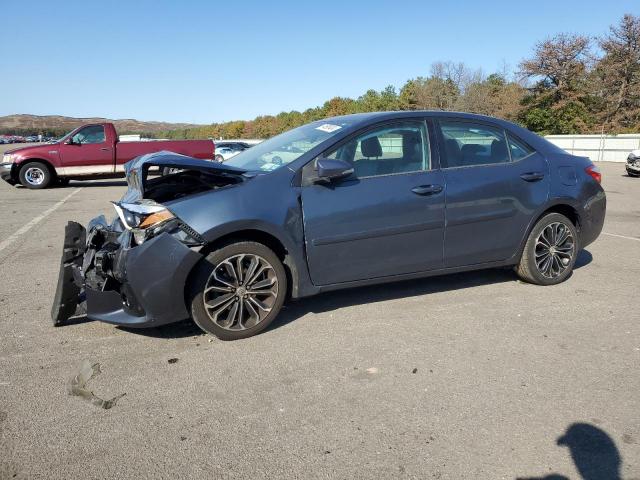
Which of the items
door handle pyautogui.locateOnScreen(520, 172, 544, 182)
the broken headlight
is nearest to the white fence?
Result: door handle pyautogui.locateOnScreen(520, 172, 544, 182)

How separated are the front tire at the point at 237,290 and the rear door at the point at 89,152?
1364cm

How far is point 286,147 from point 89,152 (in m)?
13.2

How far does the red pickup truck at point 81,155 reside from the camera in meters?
16.0

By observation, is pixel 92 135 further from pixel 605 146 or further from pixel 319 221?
pixel 605 146

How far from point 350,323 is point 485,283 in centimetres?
178

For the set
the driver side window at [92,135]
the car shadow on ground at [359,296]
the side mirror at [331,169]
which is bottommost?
the car shadow on ground at [359,296]

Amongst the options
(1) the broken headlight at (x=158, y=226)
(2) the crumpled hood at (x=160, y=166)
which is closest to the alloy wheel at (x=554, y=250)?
(2) the crumpled hood at (x=160, y=166)

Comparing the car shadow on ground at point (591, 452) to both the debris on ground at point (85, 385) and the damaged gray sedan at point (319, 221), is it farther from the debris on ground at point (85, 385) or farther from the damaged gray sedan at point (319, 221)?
the debris on ground at point (85, 385)

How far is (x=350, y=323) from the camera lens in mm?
4258

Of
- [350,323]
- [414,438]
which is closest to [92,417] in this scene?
[414,438]

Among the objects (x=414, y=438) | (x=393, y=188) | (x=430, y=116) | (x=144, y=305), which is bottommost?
(x=414, y=438)

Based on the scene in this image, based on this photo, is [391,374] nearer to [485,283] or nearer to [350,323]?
[350,323]

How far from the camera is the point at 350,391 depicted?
3.14 m

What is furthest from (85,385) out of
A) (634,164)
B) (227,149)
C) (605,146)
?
(605,146)
